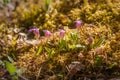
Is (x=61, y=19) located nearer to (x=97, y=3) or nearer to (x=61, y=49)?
(x=97, y=3)

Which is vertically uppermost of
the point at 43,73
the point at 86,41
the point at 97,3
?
the point at 97,3

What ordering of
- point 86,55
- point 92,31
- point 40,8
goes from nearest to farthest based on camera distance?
point 86,55, point 92,31, point 40,8

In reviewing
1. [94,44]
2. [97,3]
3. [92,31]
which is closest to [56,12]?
[97,3]

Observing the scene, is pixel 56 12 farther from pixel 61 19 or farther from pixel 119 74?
pixel 119 74

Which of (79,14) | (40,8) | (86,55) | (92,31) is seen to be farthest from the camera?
(40,8)

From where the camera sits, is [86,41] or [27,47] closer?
[86,41]

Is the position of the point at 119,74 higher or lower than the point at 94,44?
lower
